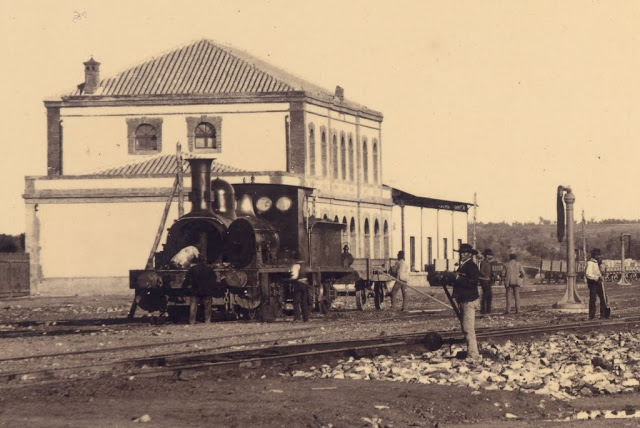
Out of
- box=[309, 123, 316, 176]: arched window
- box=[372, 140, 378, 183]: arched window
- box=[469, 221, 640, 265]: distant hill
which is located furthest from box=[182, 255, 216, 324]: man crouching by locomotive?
box=[469, 221, 640, 265]: distant hill

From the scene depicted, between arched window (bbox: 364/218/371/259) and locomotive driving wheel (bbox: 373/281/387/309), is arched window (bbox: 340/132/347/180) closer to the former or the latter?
arched window (bbox: 364/218/371/259)

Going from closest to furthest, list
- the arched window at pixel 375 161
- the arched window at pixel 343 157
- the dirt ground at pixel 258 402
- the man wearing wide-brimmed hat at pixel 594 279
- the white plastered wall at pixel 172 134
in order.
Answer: the dirt ground at pixel 258 402 < the man wearing wide-brimmed hat at pixel 594 279 < the white plastered wall at pixel 172 134 < the arched window at pixel 343 157 < the arched window at pixel 375 161

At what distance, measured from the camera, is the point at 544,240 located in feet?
569

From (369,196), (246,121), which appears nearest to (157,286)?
(246,121)

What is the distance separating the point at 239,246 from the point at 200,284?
1.50m

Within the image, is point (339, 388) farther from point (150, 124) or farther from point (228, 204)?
point (150, 124)

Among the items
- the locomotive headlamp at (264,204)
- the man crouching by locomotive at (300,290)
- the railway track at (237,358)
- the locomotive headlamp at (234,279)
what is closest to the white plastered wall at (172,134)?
the locomotive headlamp at (264,204)

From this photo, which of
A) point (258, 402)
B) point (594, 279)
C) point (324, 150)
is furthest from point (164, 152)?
point (258, 402)

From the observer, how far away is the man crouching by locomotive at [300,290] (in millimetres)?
31469

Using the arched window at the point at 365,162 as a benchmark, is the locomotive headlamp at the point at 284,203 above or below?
below

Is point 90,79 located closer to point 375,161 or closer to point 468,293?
point 375,161

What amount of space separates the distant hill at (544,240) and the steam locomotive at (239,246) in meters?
92.8

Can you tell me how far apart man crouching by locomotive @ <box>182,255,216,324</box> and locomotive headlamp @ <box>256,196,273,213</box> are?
8.55 ft

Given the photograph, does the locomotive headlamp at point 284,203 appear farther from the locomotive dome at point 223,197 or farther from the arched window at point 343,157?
the arched window at point 343,157
